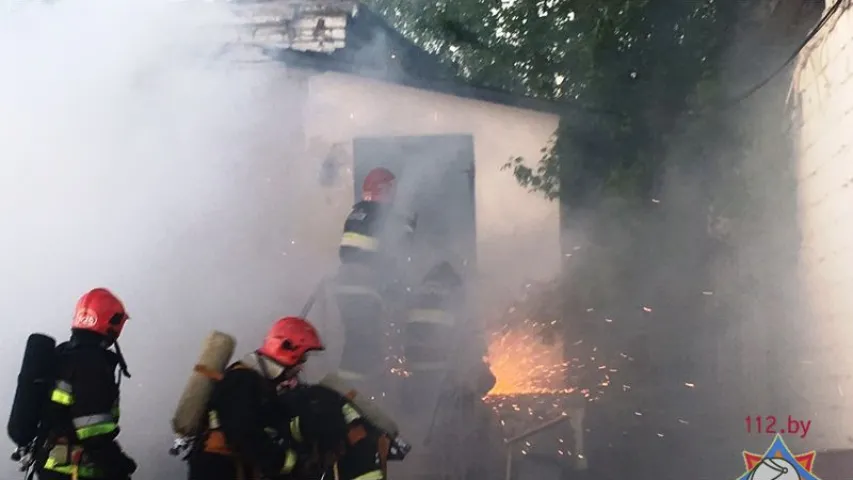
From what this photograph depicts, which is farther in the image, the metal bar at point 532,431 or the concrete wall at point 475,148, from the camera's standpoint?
the concrete wall at point 475,148

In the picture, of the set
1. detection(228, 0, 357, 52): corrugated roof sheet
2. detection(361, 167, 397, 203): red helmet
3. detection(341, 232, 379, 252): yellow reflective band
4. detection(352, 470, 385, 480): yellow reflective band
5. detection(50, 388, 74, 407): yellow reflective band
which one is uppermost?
detection(228, 0, 357, 52): corrugated roof sheet

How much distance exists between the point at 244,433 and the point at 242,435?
0.01m

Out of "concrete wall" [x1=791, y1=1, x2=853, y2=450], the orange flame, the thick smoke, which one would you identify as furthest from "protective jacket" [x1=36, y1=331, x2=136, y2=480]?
"concrete wall" [x1=791, y1=1, x2=853, y2=450]

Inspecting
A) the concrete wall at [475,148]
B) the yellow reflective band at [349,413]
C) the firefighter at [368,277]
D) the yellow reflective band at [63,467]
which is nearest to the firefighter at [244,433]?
the yellow reflective band at [349,413]

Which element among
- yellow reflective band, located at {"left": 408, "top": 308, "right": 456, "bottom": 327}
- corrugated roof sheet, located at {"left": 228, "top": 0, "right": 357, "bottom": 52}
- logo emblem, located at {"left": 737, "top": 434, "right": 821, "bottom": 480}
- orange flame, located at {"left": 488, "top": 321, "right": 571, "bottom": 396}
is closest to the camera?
logo emblem, located at {"left": 737, "top": 434, "right": 821, "bottom": 480}

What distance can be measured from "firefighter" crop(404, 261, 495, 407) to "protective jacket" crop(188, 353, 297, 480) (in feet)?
5.27

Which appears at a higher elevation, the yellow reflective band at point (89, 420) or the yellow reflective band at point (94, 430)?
the yellow reflective band at point (89, 420)

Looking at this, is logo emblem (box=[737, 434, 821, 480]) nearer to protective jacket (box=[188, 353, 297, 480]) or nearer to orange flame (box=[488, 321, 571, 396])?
orange flame (box=[488, 321, 571, 396])

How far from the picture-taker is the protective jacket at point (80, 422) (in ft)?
14.1

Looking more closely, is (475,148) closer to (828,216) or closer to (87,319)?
(828,216)

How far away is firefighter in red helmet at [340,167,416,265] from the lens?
5590 mm

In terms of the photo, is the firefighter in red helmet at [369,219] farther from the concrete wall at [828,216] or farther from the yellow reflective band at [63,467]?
the concrete wall at [828,216]

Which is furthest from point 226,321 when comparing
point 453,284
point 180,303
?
point 453,284

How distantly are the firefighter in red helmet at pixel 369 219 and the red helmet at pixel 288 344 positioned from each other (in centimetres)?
108
